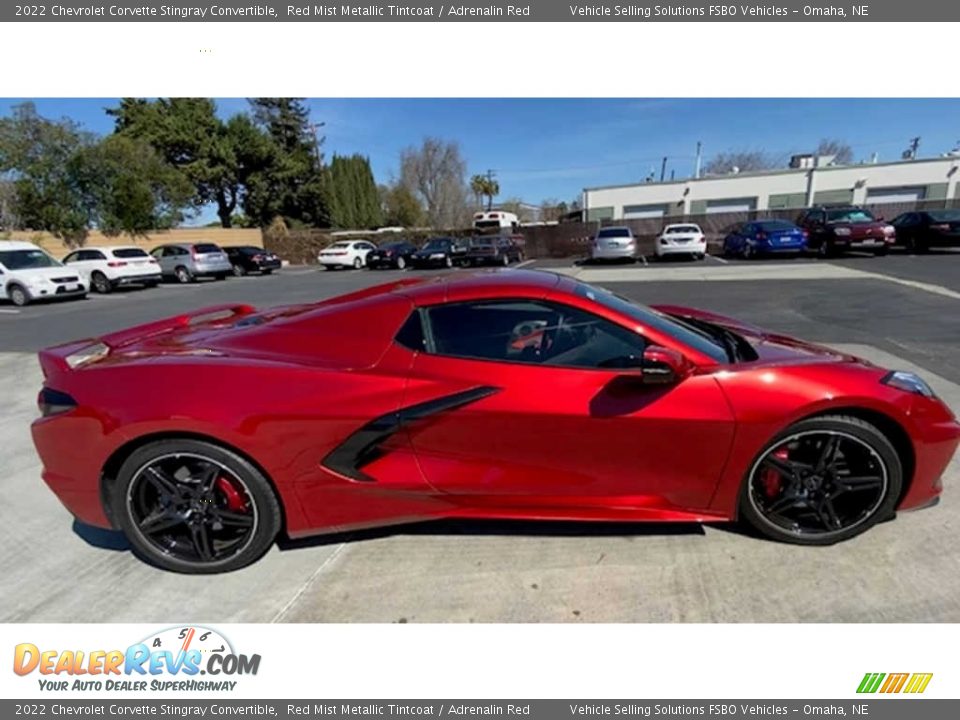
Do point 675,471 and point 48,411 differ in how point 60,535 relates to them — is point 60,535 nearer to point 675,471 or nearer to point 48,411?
point 48,411

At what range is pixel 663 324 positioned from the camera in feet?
7.95

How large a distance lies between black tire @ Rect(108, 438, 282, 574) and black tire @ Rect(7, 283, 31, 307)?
14.1 metres

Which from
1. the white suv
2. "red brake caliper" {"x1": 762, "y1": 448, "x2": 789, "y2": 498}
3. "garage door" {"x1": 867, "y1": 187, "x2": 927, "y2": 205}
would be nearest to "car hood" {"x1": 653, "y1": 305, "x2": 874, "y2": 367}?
"red brake caliper" {"x1": 762, "y1": 448, "x2": 789, "y2": 498}

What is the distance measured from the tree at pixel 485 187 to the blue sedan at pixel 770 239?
163ft

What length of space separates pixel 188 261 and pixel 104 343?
59.8 feet

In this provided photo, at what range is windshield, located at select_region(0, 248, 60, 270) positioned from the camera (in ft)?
41.1

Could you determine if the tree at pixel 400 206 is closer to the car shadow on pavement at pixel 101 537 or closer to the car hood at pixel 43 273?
the car hood at pixel 43 273

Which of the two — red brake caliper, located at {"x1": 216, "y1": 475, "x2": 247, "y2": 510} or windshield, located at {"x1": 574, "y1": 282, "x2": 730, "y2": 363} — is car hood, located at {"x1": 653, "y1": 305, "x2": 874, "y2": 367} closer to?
windshield, located at {"x1": 574, "y1": 282, "x2": 730, "y2": 363}

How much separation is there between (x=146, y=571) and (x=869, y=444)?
3573mm
